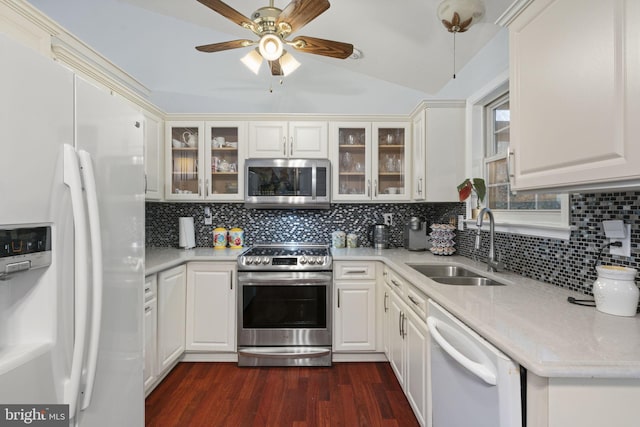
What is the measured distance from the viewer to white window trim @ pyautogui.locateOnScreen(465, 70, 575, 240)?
1.60 metres

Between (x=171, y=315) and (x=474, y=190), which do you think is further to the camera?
(x=474, y=190)

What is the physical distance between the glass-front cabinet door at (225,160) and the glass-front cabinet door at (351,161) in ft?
2.92

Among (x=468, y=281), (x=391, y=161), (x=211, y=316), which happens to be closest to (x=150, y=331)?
(x=211, y=316)

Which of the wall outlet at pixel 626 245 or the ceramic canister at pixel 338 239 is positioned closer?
the wall outlet at pixel 626 245

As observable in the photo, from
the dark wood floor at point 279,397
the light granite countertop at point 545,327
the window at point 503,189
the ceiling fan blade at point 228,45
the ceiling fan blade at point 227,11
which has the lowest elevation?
the dark wood floor at point 279,397

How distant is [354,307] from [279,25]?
2.16 m

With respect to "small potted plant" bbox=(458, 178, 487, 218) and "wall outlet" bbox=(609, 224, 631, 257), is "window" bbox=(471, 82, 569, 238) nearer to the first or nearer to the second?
"small potted plant" bbox=(458, 178, 487, 218)

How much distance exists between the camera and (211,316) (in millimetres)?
2582

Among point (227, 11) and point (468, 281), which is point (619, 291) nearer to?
point (468, 281)

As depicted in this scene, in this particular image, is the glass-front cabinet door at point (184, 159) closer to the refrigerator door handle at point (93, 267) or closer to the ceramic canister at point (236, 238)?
the ceramic canister at point (236, 238)

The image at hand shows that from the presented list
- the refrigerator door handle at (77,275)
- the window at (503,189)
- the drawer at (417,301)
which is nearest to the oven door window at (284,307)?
the drawer at (417,301)

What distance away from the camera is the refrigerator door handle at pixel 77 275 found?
0.93 metres

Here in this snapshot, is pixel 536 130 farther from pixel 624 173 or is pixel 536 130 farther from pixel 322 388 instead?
pixel 322 388

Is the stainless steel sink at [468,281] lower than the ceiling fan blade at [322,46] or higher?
lower
